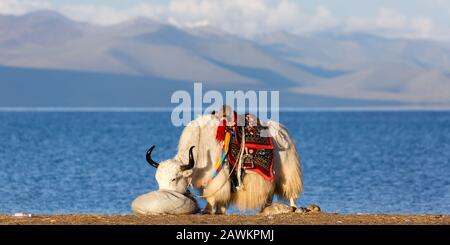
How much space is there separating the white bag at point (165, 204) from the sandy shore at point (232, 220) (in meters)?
0.14

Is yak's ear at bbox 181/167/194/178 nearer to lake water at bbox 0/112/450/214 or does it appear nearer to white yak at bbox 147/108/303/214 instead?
white yak at bbox 147/108/303/214

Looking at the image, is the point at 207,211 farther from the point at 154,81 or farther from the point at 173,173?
the point at 154,81

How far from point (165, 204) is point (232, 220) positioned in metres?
0.77

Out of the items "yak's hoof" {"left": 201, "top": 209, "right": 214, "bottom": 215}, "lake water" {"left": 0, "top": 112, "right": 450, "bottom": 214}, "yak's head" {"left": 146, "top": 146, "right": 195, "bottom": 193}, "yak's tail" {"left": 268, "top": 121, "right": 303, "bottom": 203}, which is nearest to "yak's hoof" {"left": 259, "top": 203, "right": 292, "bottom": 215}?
"yak's tail" {"left": 268, "top": 121, "right": 303, "bottom": 203}

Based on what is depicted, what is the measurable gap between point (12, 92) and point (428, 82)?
57.8m

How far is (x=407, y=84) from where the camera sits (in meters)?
164

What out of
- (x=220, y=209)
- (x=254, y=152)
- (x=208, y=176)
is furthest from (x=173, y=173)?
(x=254, y=152)

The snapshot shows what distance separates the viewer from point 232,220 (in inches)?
365

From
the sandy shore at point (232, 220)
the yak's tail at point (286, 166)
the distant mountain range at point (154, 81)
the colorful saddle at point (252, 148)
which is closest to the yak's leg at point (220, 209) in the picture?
the colorful saddle at point (252, 148)

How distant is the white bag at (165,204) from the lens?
978 centimetres

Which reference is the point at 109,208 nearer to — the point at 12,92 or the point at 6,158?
the point at 6,158

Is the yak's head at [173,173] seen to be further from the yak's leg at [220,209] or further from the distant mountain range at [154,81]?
the distant mountain range at [154,81]
